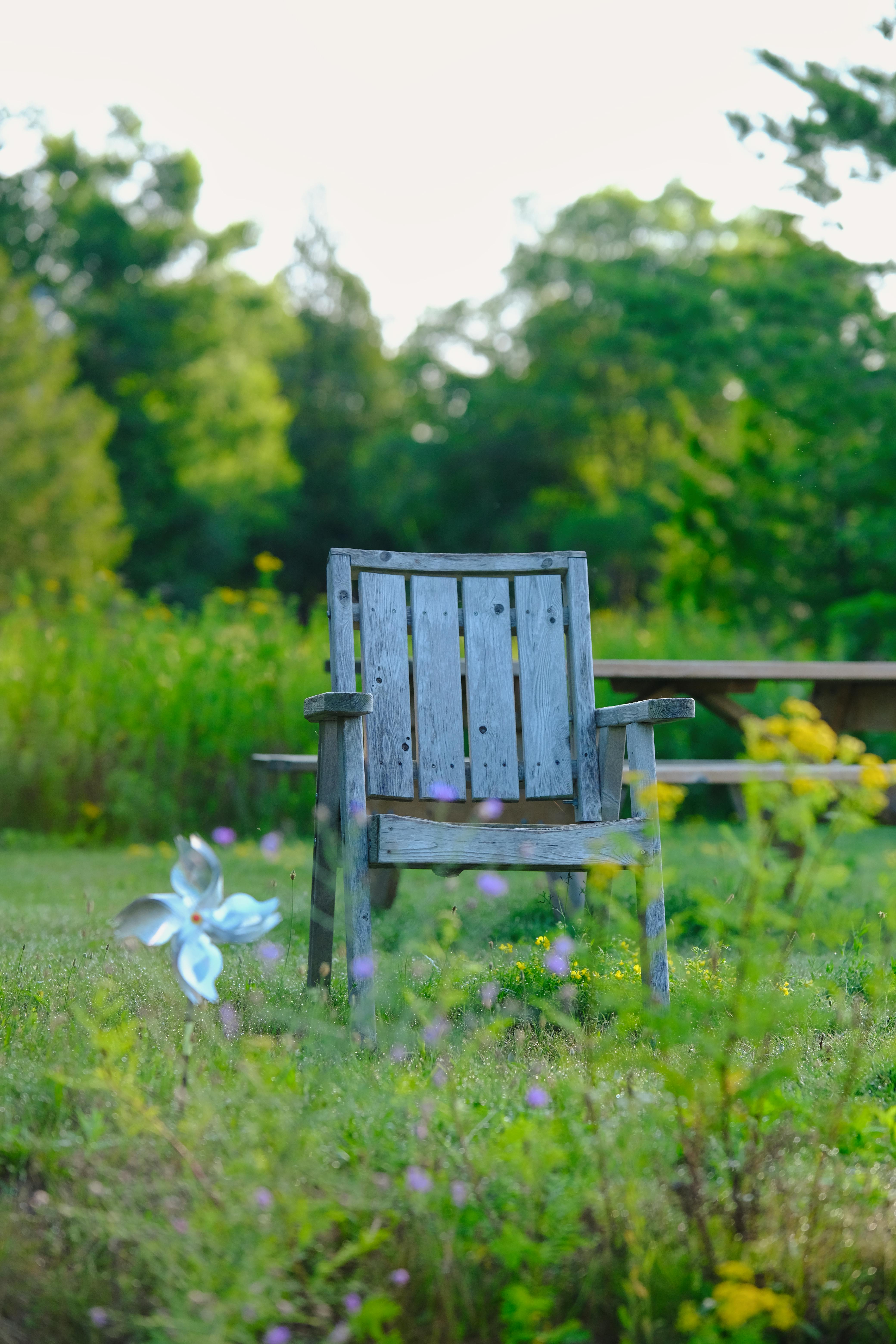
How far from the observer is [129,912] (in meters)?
2.78

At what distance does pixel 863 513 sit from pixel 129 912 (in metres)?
8.53

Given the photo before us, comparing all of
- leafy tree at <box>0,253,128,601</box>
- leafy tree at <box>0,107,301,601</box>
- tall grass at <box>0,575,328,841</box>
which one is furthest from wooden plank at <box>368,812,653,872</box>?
leafy tree at <box>0,107,301,601</box>

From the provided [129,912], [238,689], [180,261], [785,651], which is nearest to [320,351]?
[180,261]

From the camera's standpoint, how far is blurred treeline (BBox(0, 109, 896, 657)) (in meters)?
13.4

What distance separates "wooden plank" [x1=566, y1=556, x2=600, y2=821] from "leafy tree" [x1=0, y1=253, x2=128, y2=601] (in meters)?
17.5

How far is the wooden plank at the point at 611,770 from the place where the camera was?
3.07 metres

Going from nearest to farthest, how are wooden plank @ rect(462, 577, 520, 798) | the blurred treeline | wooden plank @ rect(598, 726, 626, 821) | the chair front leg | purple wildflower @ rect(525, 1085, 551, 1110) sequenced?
purple wildflower @ rect(525, 1085, 551, 1110) < the chair front leg < wooden plank @ rect(598, 726, 626, 821) < wooden plank @ rect(462, 577, 520, 798) < the blurred treeline

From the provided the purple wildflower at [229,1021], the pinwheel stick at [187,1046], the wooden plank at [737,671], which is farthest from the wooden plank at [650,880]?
the wooden plank at [737,671]

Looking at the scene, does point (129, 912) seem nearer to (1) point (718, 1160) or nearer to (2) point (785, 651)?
(1) point (718, 1160)

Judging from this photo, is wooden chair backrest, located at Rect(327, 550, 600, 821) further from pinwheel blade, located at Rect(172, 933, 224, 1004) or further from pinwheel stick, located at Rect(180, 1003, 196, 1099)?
pinwheel stick, located at Rect(180, 1003, 196, 1099)

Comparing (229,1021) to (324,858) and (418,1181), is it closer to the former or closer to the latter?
(324,858)

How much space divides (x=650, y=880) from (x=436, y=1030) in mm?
457

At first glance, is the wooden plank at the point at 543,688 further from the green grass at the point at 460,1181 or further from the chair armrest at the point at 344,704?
the green grass at the point at 460,1181

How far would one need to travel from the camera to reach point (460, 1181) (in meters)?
1.57
